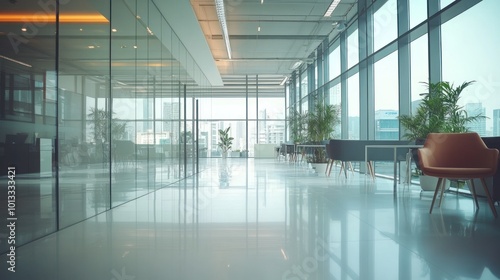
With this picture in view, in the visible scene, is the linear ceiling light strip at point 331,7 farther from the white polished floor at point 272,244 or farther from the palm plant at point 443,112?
the white polished floor at point 272,244

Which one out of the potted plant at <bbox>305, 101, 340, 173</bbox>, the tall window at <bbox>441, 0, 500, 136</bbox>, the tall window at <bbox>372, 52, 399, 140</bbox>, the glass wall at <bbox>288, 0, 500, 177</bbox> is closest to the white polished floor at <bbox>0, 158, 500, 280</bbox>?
the tall window at <bbox>441, 0, 500, 136</bbox>

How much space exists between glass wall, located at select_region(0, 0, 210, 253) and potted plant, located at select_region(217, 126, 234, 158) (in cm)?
1397

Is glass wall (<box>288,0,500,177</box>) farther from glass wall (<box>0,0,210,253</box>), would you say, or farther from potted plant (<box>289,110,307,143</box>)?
glass wall (<box>0,0,210,253</box>)

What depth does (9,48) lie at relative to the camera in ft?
8.53

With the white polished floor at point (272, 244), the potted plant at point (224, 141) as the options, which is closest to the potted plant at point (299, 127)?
the white polished floor at point (272, 244)

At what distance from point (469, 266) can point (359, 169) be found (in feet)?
27.5

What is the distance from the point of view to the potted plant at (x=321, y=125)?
33.1 ft

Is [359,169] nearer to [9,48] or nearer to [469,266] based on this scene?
[469,266]

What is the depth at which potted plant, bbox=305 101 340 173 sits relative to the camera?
10.1 meters

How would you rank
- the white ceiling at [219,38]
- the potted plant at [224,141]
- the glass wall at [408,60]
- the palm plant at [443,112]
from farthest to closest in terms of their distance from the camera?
the potted plant at [224,141], the glass wall at [408,60], the palm plant at [443,112], the white ceiling at [219,38]

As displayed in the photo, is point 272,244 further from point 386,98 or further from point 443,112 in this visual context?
point 386,98

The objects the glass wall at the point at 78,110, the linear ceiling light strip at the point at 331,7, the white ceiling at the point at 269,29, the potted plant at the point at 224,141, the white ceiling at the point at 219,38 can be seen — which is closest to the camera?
the glass wall at the point at 78,110

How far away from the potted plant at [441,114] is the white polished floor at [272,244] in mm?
1262

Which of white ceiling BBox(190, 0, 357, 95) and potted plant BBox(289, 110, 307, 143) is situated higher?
white ceiling BBox(190, 0, 357, 95)
